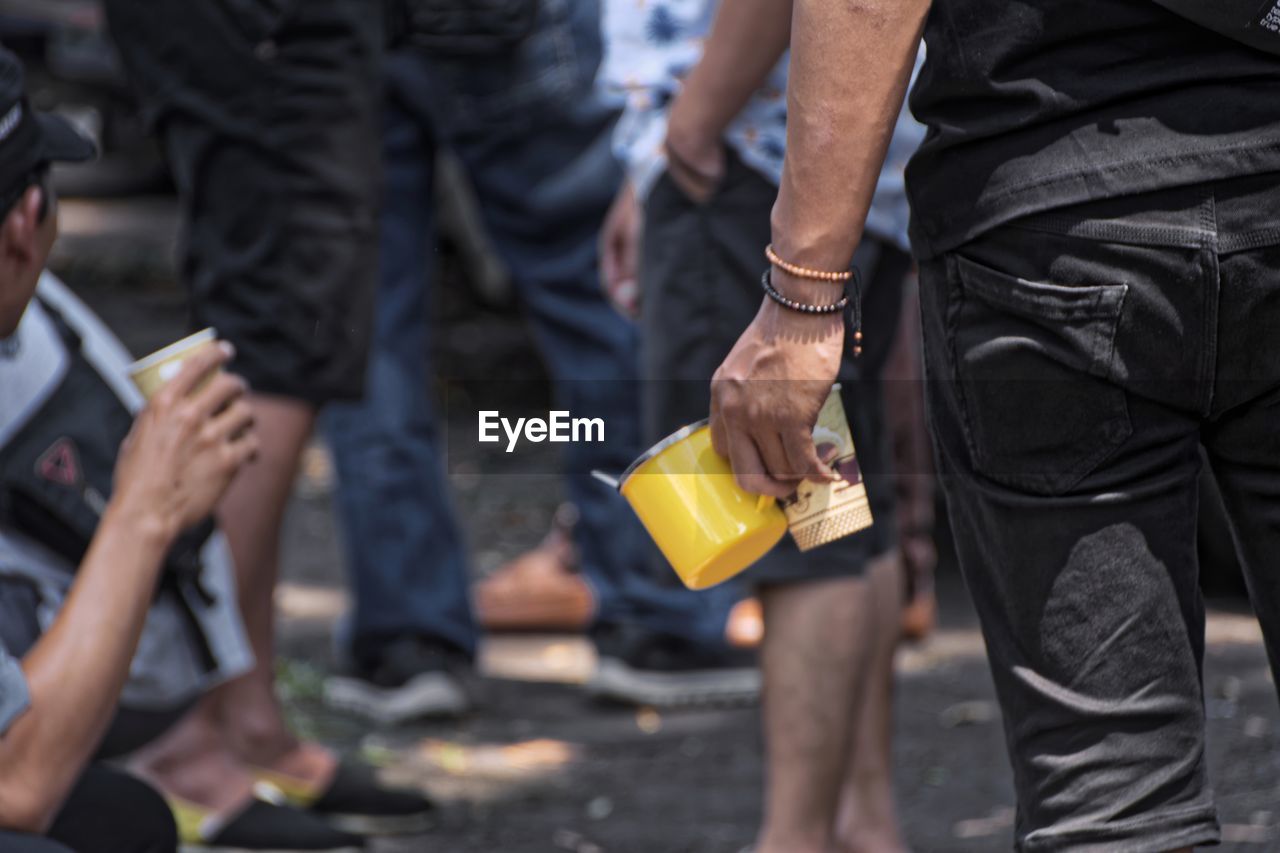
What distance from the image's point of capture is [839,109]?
5.08 feet

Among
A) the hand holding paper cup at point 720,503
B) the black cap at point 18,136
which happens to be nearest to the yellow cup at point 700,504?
the hand holding paper cup at point 720,503

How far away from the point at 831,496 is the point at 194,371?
33.5 inches

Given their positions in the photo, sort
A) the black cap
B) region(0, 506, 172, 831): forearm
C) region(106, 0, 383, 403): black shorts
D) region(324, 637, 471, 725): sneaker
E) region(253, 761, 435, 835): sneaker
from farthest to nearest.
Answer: region(324, 637, 471, 725): sneaker
region(253, 761, 435, 835): sneaker
region(106, 0, 383, 403): black shorts
the black cap
region(0, 506, 172, 831): forearm

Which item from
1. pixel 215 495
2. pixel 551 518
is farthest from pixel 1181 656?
pixel 551 518

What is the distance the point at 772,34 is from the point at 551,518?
2851mm

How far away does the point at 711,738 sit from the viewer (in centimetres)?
348

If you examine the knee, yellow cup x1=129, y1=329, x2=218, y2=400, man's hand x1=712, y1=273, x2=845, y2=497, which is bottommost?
the knee

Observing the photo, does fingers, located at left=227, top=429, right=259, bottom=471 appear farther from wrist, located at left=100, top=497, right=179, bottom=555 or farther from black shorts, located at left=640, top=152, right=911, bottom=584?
black shorts, located at left=640, top=152, right=911, bottom=584

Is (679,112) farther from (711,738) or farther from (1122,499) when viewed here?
(711,738)

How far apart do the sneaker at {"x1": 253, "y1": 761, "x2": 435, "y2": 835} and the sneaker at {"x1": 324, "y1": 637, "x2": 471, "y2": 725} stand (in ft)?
1.50

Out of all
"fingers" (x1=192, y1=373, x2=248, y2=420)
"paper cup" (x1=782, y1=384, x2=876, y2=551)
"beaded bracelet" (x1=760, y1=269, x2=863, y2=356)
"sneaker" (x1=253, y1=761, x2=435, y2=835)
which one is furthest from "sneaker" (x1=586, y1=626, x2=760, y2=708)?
"beaded bracelet" (x1=760, y1=269, x2=863, y2=356)

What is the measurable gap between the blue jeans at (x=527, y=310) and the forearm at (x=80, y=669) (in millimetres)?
1540

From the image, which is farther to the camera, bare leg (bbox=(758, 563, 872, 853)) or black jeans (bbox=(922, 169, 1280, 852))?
bare leg (bbox=(758, 563, 872, 853))

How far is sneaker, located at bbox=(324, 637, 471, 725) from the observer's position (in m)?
3.54
